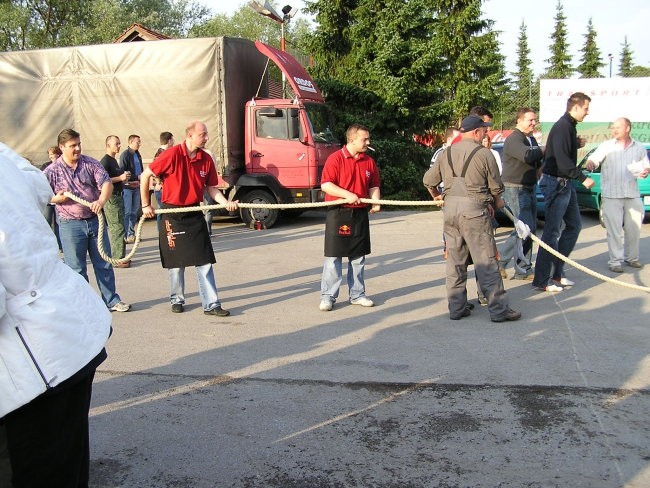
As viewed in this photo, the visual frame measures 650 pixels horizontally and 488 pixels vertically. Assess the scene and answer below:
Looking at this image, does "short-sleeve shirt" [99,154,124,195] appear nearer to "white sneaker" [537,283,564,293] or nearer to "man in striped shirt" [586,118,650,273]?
"white sneaker" [537,283,564,293]

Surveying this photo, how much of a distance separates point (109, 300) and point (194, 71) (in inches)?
294

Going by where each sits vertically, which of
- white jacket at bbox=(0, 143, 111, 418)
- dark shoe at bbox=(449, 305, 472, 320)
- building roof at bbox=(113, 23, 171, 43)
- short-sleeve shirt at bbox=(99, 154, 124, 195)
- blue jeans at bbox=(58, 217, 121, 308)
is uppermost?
building roof at bbox=(113, 23, 171, 43)

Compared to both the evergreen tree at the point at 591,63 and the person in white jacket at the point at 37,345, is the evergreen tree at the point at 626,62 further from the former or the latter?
the person in white jacket at the point at 37,345

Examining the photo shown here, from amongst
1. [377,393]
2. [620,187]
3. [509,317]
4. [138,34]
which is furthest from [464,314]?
[138,34]

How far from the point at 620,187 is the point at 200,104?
27.4ft

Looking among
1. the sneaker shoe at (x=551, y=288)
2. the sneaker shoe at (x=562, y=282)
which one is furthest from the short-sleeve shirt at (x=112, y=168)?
the sneaker shoe at (x=562, y=282)

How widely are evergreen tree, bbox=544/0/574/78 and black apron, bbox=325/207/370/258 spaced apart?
2177 inches

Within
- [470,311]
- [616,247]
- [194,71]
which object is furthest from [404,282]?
[194,71]

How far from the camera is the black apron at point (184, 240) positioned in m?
6.42

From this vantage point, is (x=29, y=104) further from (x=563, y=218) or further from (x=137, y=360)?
(x=563, y=218)

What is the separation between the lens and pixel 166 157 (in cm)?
629

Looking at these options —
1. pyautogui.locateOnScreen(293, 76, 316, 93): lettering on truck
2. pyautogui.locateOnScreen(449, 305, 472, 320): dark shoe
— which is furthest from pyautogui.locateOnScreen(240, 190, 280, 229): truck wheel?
pyautogui.locateOnScreen(449, 305, 472, 320): dark shoe

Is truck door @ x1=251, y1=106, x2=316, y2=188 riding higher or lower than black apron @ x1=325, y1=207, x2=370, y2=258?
higher

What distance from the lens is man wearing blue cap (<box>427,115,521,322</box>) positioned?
590cm
